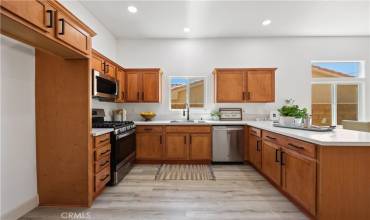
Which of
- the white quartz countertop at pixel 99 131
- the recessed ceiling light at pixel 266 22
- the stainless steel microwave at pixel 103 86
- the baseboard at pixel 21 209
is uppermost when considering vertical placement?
the recessed ceiling light at pixel 266 22

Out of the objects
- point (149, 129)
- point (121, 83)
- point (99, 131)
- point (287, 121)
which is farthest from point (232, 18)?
point (99, 131)

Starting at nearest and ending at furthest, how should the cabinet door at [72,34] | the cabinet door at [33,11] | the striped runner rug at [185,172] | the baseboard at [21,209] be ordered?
the cabinet door at [33,11] < the cabinet door at [72,34] < the baseboard at [21,209] < the striped runner rug at [185,172]

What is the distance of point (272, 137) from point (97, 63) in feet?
9.72

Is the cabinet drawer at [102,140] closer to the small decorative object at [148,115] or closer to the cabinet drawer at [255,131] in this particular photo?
the small decorative object at [148,115]

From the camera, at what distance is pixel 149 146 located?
4141mm

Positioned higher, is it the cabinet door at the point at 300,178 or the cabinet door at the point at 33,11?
the cabinet door at the point at 33,11

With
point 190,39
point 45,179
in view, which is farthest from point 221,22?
point 45,179

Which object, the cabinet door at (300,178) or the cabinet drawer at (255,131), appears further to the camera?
the cabinet drawer at (255,131)

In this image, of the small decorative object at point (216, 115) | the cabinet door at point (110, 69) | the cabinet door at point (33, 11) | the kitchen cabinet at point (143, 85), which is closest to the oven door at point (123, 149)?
the kitchen cabinet at point (143, 85)

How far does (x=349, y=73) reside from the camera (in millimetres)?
4922

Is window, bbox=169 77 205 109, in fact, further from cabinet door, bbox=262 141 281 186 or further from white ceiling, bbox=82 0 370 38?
cabinet door, bbox=262 141 281 186

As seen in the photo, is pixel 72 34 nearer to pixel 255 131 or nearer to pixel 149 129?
pixel 149 129

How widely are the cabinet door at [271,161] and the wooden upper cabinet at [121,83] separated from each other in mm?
2979

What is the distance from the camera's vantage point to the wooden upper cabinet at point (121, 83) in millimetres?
4132
